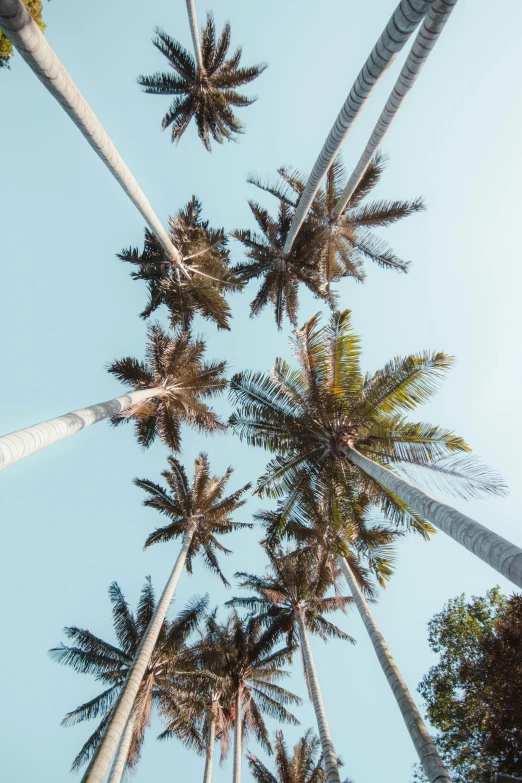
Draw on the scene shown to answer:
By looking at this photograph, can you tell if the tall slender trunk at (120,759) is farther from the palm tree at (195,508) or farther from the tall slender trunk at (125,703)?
the palm tree at (195,508)

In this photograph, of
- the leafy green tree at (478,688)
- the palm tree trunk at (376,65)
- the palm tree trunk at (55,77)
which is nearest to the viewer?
the palm tree trunk at (55,77)

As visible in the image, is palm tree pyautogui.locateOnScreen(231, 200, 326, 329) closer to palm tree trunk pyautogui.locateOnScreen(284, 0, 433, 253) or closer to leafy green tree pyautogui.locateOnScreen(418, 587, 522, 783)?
palm tree trunk pyautogui.locateOnScreen(284, 0, 433, 253)

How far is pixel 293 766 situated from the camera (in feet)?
51.1

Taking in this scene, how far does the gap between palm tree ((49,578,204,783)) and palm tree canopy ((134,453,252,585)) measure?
267 centimetres

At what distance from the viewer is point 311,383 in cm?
1106

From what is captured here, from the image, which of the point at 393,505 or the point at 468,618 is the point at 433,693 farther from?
the point at 393,505

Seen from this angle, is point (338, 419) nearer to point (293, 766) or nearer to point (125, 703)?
point (125, 703)

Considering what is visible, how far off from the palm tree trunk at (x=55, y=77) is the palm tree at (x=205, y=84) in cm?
1259

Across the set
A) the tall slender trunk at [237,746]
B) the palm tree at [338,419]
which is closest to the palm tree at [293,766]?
the tall slender trunk at [237,746]

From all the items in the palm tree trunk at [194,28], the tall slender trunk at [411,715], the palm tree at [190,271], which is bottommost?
the tall slender trunk at [411,715]

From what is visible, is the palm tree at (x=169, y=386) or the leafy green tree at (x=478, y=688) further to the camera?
the palm tree at (x=169, y=386)

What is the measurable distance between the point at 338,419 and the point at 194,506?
9.97 m

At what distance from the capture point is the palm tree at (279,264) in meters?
18.0

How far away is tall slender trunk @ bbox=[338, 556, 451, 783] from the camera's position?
7.39m
